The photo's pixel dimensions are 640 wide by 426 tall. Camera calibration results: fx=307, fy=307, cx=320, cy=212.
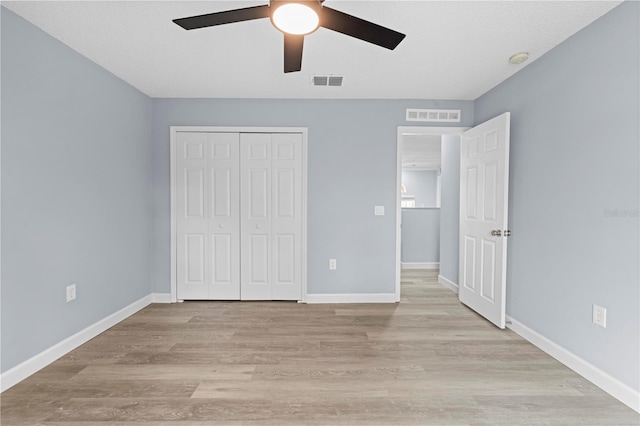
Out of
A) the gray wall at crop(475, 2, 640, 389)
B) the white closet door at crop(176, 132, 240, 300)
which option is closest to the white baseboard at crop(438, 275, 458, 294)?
the gray wall at crop(475, 2, 640, 389)

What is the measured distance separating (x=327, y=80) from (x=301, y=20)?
66.5 inches

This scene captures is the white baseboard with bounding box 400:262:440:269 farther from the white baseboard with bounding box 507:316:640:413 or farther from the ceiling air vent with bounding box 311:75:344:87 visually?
the ceiling air vent with bounding box 311:75:344:87

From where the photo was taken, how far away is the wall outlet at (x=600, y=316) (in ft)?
6.66

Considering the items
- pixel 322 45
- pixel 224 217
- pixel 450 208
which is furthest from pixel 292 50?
pixel 450 208

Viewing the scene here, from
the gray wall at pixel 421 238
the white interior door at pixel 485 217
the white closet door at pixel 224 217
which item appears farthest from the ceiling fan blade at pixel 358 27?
the gray wall at pixel 421 238

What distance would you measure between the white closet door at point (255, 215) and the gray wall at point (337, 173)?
1.03 feet

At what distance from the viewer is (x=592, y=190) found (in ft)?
6.99

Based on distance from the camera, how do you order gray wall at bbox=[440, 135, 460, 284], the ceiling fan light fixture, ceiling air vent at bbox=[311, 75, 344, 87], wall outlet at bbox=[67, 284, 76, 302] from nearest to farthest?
the ceiling fan light fixture
wall outlet at bbox=[67, 284, 76, 302]
ceiling air vent at bbox=[311, 75, 344, 87]
gray wall at bbox=[440, 135, 460, 284]

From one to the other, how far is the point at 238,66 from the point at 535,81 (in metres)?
2.65

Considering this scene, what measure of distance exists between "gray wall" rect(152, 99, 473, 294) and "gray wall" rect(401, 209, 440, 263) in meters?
2.12

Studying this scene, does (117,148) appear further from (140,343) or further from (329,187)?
(329,187)

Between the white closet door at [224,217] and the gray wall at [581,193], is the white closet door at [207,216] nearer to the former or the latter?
the white closet door at [224,217]

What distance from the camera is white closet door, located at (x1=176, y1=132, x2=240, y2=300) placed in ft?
12.2

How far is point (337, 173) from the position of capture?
3.74 meters
